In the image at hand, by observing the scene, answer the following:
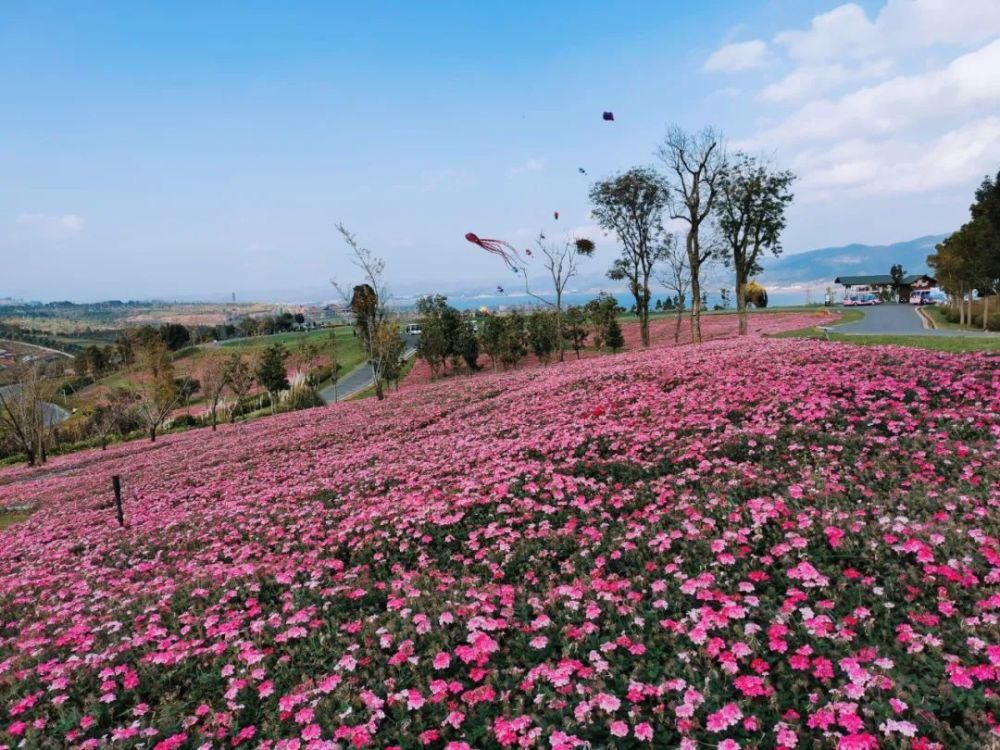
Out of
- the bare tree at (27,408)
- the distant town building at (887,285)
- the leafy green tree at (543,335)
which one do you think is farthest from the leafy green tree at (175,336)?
the distant town building at (887,285)

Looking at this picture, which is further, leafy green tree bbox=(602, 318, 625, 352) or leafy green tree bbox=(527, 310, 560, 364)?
leafy green tree bbox=(527, 310, 560, 364)

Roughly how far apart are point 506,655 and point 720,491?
452 centimetres

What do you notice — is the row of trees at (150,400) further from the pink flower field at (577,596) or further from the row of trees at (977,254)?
the row of trees at (977,254)

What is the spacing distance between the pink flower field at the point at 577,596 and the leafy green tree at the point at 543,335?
5341cm

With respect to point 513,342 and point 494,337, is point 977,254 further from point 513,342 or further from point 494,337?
point 494,337

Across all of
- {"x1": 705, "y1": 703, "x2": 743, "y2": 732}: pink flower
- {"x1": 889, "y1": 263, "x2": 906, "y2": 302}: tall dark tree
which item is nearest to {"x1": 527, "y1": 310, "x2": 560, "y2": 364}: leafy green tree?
{"x1": 705, "y1": 703, "x2": 743, "y2": 732}: pink flower

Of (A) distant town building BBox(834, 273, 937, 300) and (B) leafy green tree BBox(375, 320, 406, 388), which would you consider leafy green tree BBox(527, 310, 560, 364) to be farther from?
(A) distant town building BBox(834, 273, 937, 300)

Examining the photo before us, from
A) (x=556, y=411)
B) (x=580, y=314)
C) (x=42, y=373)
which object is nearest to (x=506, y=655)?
(x=556, y=411)

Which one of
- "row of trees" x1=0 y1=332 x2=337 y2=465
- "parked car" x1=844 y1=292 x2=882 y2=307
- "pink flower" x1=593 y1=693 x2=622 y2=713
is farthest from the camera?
"parked car" x1=844 y1=292 x2=882 y2=307

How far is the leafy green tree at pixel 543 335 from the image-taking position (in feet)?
220

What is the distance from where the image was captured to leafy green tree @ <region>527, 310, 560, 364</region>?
67000mm

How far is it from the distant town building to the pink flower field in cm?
11418

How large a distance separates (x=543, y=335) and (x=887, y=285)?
9054 cm

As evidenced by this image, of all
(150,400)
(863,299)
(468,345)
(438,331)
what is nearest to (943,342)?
(438,331)
